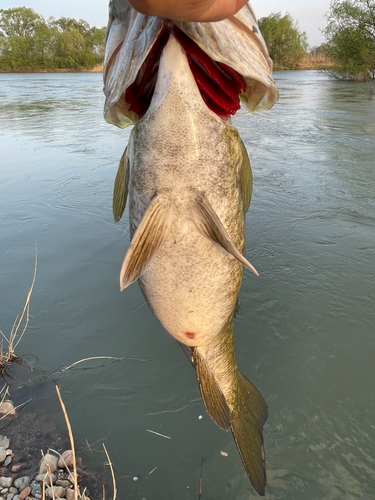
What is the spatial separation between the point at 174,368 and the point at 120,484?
0.84 meters

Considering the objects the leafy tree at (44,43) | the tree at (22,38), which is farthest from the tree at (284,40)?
the tree at (22,38)

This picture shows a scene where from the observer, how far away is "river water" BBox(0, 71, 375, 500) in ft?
7.02

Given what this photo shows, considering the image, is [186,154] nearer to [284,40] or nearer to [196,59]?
[196,59]

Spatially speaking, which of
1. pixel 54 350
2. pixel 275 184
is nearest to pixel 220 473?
pixel 54 350

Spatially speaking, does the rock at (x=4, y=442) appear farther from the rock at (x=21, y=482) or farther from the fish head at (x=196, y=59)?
the fish head at (x=196, y=59)

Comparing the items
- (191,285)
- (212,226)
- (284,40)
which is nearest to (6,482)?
(191,285)

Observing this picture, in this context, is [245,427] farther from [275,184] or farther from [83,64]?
[83,64]

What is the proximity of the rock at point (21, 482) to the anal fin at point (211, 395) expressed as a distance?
42.9 inches

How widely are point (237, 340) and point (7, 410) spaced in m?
1.70

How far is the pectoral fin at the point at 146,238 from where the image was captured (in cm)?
138

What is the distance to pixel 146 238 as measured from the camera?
4.70 ft

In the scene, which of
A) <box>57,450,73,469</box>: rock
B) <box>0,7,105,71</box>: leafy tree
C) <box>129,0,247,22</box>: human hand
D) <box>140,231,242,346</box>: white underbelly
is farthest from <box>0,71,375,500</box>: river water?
<box>0,7,105,71</box>: leafy tree

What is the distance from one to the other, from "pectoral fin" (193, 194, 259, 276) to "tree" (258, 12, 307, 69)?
5353 centimetres

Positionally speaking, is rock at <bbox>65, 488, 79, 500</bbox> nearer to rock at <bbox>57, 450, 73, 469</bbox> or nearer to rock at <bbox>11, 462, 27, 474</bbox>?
rock at <bbox>57, 450, 73, 469</bbox>
